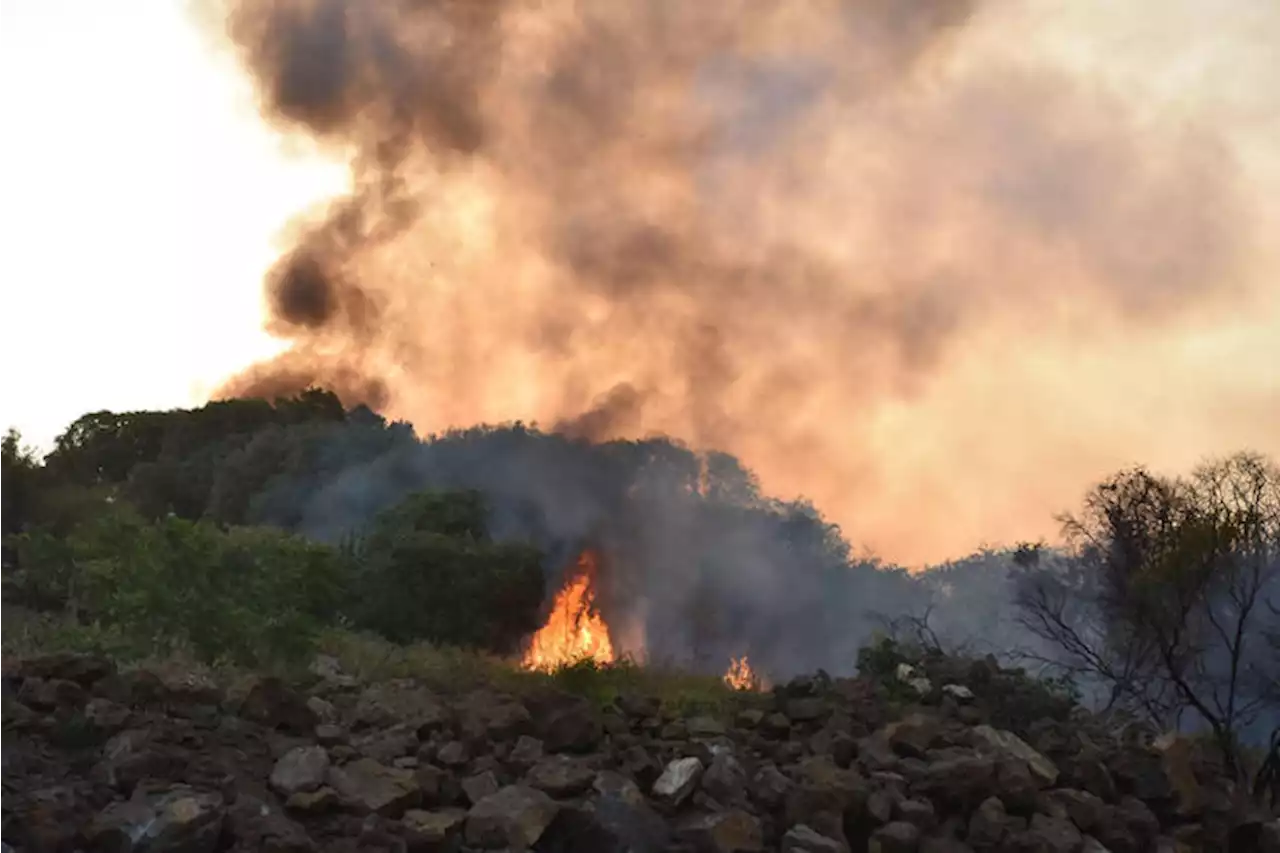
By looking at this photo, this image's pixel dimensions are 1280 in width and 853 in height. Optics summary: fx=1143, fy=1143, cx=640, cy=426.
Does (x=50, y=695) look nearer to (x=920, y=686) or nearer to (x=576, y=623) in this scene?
(x=920, y=686)

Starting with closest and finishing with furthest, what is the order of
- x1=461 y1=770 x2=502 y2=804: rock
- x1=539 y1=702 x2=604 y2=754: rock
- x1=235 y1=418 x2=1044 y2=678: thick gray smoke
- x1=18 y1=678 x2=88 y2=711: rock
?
x1=461 y1=770 x2=502 y2=804: rock, x1=18 y1=678 x2=88 y2=711: rock, x1=539 y1=702 x2=604 y2=754: rock, x1=235 y1=418 x2=1044 y2=678: thick gray smoke

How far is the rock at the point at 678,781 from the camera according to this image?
739 centimetres

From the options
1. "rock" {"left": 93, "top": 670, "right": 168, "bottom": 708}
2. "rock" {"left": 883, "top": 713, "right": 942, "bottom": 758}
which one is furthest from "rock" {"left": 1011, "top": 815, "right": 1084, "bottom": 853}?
"rock" {"left": 93, "top": 670, "right": 168, "bottom": 708}

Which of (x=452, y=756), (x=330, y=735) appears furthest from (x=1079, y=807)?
(x=330, y=735)

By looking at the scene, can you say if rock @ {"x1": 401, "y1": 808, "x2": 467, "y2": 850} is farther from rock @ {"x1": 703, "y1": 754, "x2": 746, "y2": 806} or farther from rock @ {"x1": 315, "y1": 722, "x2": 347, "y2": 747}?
rock @ {"x1": 703, "y1": 754, "x2": 746, "y2": 806}

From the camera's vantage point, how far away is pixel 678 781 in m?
7.49

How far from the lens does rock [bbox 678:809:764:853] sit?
6945mm

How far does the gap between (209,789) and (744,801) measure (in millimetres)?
3333

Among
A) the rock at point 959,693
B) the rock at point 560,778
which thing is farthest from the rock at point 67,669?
the rock at point 959,693

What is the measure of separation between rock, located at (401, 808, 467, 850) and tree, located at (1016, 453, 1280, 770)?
7.94m

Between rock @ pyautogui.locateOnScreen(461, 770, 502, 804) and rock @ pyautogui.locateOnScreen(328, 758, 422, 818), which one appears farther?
rock @ pyautogui.locateOnScreen(461, 770, 502, 804)

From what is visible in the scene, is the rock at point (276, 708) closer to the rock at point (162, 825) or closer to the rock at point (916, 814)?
the rock at point (162, 825)

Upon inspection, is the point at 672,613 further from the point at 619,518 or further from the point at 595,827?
the point at 595,827

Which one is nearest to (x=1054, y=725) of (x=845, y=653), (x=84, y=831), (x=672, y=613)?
(x=84, y=831)
